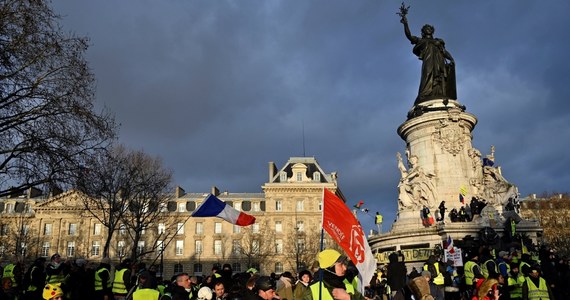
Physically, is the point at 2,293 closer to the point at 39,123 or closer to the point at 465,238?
the point at 39,123

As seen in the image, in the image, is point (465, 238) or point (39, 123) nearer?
point (39, 123)

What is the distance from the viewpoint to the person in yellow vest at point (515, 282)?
9.55 meters

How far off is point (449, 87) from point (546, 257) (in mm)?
14983

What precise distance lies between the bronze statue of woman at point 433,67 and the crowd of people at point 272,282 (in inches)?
518

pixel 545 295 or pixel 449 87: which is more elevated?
pixel 449 87

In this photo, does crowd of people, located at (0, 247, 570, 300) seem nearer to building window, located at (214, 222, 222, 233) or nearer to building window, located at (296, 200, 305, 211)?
building window, located at (296, 200, 305, 211)

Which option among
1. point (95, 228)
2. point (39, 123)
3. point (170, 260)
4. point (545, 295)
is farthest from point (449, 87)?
point (95, 228)

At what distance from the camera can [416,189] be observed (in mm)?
22828

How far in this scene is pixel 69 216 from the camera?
70.1 m

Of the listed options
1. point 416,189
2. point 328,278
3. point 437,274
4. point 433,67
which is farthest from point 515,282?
point 433,67

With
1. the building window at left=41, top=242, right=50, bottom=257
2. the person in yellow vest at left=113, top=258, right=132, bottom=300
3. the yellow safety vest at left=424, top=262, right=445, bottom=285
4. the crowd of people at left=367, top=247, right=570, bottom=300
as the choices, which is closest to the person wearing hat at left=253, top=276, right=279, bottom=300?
the crowd of people at left=367, top=247, right=570, bottom=300

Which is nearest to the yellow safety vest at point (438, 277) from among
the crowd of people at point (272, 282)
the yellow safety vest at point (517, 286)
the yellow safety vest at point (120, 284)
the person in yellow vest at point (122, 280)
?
the crowd of people at point (272, 282)

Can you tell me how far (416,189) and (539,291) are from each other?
46.7 feet

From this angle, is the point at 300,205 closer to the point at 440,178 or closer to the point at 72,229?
the point at 72,229
